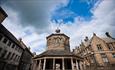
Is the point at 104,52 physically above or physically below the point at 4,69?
above

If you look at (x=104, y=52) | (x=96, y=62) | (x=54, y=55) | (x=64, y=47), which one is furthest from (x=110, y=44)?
(x=54, y=55)

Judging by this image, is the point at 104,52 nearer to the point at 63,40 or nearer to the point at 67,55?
the point at 63,40

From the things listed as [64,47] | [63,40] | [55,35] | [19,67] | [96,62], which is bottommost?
[19,67]

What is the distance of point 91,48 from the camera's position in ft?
96.4

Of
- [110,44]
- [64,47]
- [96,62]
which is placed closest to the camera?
[64,47]

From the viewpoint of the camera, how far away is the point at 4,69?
21.0 m

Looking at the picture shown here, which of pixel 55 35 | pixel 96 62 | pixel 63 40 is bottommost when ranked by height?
pixel 96 62

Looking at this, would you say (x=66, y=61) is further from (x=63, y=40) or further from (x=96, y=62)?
(x=96, y=62)

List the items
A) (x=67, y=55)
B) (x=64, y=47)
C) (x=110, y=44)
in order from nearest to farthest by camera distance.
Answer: (x=67, y=55), (x=64, y=47), (x=110, y=44)

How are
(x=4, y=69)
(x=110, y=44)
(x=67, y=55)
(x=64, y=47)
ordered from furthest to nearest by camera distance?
(x=110, y=44) < (x=64, y=47) < (x=4, y=69) < (x=67, y=55)

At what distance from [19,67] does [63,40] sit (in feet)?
60.7

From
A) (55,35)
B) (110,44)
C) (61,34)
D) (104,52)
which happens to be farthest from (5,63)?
(110,44)

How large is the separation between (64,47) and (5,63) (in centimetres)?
1554

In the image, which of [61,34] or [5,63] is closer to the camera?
[5,63]
